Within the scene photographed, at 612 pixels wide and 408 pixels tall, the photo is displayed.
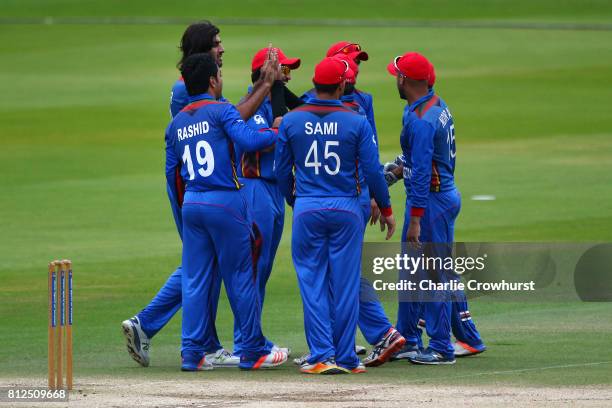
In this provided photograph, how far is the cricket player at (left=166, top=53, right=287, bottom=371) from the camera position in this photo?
393 inches

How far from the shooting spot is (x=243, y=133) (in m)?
9.85

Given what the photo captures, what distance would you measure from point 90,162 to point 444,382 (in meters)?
17.5

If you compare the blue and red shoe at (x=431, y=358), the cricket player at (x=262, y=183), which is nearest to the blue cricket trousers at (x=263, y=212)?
the cricket player at (x=262, y=183)

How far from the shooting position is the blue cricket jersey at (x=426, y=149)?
10.2 metres

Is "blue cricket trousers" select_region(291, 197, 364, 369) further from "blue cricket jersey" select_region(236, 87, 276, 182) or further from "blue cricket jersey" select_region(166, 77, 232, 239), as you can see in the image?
"blue cricket jersey" select_region(166, 77, 232, 239)

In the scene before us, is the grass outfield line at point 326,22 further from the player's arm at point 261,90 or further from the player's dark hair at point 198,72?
the player's dark hair at point 198,72

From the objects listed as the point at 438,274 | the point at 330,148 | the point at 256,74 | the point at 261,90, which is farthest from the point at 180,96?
the point at 438,274

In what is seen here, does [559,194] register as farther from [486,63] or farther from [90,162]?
[486,63]

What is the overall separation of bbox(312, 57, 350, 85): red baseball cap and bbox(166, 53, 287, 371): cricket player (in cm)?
52

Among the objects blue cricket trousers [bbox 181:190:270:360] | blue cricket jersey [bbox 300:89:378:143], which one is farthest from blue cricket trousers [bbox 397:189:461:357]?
blue cricket trousers [bbox 181:190:270:360]

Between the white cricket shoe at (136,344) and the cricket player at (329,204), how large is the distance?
1176 millimetres

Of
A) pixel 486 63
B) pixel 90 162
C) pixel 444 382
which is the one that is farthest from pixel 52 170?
pixel 486 63

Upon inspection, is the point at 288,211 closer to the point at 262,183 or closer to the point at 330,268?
the point at 262,183

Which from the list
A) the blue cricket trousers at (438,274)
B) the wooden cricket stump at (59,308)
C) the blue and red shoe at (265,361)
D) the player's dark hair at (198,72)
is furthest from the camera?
the blue cricket trousers at (438,274)
